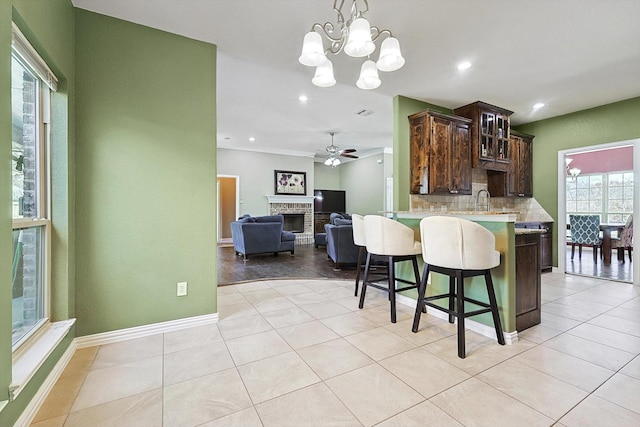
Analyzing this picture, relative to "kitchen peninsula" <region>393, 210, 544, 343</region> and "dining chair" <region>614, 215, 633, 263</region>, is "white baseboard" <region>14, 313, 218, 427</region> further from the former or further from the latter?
"dining chair" <region>614, 215, 633, 263</region>

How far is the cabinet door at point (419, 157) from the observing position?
4.02 m

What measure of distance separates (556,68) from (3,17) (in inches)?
177

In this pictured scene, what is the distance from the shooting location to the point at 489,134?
4.45 metres

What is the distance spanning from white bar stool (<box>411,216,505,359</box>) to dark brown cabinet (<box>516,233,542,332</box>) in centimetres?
35

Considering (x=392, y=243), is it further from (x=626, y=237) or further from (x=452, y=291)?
(x=626, y=237)

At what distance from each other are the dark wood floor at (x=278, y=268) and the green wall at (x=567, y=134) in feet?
11.8

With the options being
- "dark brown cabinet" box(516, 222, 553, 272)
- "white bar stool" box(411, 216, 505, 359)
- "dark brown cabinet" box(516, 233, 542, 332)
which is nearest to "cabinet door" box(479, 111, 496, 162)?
"dark brown cabinet" box(516, 222, 553, 272)

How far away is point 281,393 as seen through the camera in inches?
66.1

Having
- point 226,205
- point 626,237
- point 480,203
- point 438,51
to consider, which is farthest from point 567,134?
point 226,205

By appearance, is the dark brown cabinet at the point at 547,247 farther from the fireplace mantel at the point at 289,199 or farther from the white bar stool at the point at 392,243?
the fireplace mantel at the point at 289,199

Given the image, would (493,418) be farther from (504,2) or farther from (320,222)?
(320,222)

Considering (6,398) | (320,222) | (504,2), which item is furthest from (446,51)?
(320,222)

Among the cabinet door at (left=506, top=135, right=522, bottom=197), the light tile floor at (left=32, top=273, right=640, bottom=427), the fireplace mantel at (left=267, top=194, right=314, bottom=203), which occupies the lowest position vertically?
the light tile floor at (left=32, top=273, right=640, bottom=427)

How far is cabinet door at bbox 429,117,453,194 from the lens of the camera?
3998 mm
